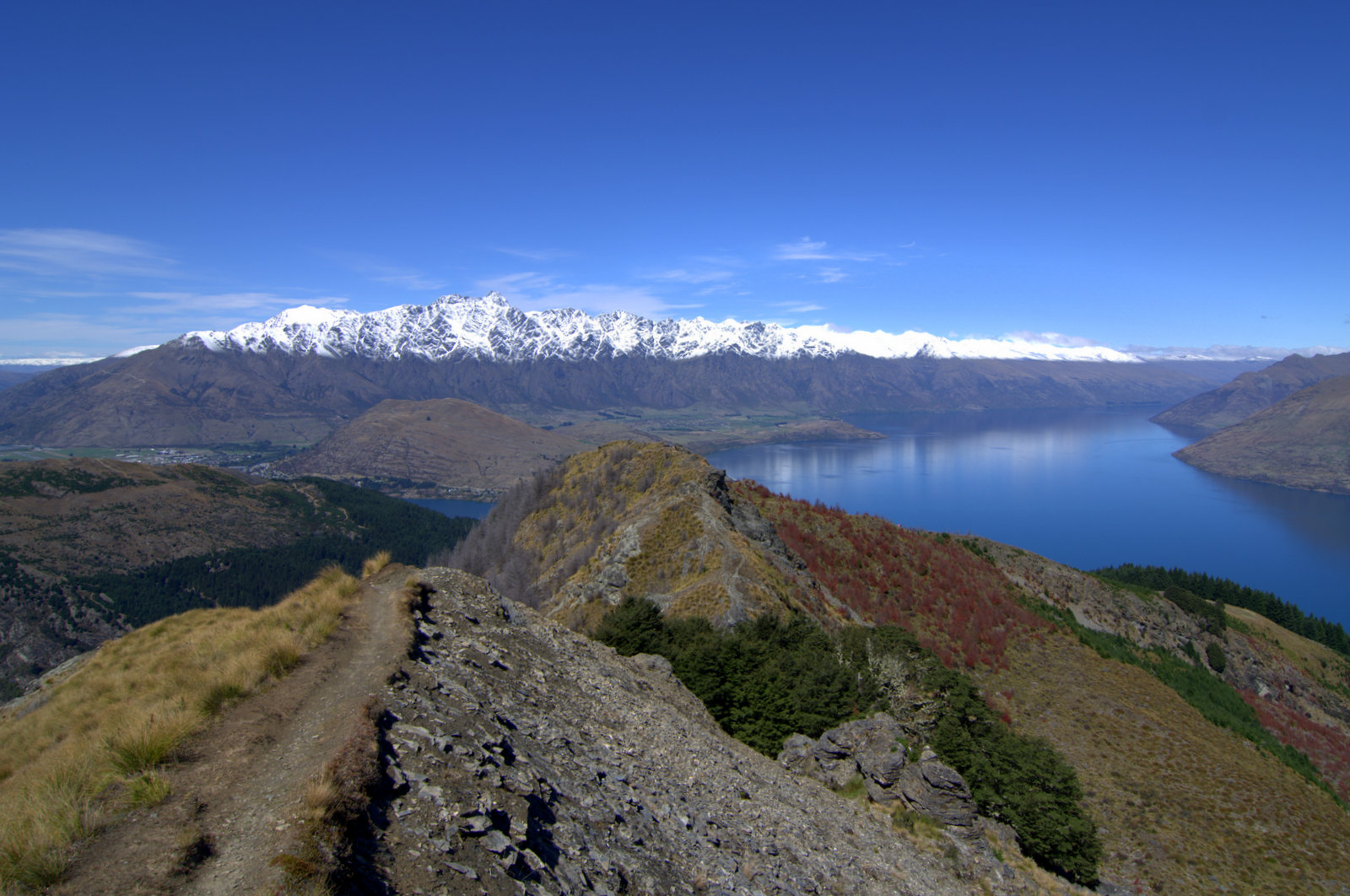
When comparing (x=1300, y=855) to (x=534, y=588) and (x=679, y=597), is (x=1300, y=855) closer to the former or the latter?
(x=679, y=597)

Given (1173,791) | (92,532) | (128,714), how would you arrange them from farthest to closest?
→ 1. (92,532)
2. (1173,791)
3. (128,714)

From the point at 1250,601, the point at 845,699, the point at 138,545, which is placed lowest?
the point at 138,545

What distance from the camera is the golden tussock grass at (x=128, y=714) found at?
735cm

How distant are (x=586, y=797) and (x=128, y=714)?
852 cm

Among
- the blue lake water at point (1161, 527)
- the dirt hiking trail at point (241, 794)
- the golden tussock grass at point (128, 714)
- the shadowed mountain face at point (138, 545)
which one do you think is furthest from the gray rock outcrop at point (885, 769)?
the shadowed mountain face at point (138, 545)

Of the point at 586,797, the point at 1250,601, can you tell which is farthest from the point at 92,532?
the point at 1250,601

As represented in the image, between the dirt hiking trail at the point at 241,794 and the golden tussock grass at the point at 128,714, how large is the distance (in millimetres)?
318

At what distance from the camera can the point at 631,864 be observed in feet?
33.7

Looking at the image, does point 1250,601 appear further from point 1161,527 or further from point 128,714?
point 128,714

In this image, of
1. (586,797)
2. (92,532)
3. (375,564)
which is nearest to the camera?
(586,797)

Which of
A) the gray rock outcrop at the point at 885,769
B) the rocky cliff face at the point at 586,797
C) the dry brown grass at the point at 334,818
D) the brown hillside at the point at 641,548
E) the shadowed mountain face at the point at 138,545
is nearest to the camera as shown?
the dry brown grass at the point at 334,818

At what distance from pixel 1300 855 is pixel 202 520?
707ft

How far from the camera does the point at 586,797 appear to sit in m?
11.8

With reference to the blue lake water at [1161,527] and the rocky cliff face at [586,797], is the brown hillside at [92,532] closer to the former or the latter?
the rocky cliff face at [586,797]
